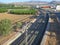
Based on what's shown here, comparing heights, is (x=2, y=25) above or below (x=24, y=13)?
above

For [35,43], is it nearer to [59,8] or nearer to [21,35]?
[21,35]

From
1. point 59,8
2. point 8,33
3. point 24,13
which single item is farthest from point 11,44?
point 59,8

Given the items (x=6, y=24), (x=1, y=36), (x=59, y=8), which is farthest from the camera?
(x=59, y=8)

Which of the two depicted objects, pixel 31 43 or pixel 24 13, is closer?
pixel 31 43

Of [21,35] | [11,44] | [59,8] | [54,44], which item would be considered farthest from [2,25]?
[59,8]

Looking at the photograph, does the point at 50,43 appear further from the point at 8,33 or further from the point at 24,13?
the point at 24,13

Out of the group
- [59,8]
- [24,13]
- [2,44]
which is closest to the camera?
[2,44]

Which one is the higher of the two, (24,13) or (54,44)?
(54,44)

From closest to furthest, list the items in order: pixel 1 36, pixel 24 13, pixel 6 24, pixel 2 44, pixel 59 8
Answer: pixel 2 44 → pixel 1 36 → pixel 6 24 → pixel 24 13 → pixel 59 8

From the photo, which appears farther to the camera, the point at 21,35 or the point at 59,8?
the point at 59,8
